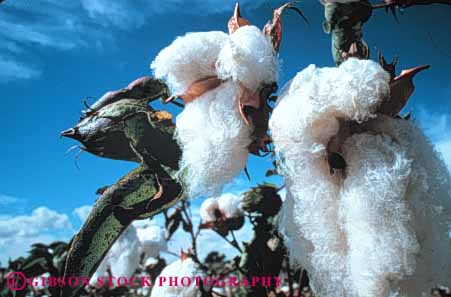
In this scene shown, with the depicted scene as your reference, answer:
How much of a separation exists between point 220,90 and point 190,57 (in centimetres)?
6

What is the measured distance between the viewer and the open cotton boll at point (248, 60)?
0.59 m

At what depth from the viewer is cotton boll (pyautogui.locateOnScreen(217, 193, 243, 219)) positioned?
190 cm

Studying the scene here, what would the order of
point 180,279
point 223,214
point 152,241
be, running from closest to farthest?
point 180,279 → point 223,214 → point 152,241

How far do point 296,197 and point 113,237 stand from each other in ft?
0.91

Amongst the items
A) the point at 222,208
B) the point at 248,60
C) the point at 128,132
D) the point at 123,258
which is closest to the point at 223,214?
the point at 222,208

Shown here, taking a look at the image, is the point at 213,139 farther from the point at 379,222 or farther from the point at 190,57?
the point at 379,222

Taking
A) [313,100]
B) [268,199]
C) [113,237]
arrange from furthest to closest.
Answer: [268,199] < [113,237] < [313,100]

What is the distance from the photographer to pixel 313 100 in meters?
0.54

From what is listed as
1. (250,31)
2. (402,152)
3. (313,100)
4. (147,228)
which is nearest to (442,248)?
(402,152)

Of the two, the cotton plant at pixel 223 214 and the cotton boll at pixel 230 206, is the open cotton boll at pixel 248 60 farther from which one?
the cotton boll at pixel 230 206

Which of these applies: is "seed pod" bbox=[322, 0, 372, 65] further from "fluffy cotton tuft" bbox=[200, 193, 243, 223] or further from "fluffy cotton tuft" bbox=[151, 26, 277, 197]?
"fluffy cotton tuft" bbox=[200, 193, 243, 223]

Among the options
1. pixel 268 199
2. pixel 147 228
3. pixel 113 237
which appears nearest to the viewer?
pixel 113 237

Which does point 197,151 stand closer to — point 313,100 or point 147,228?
point 313,100

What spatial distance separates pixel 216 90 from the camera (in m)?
0.64
